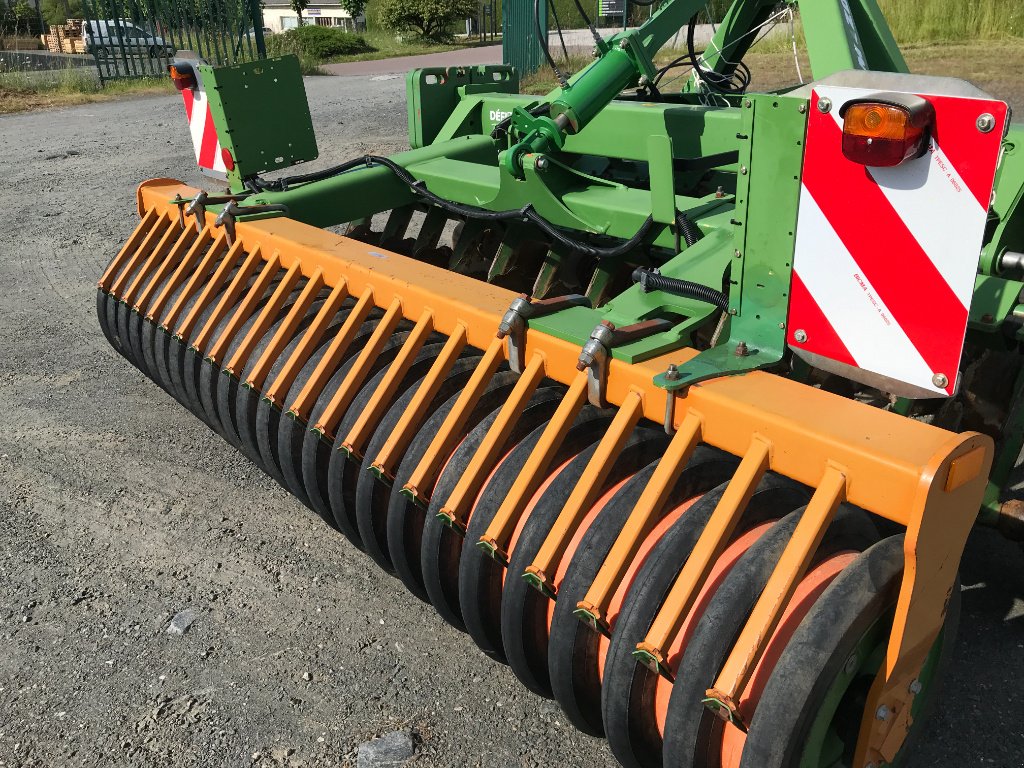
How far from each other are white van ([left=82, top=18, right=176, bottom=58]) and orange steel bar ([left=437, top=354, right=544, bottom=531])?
13.9m

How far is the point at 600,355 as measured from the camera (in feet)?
6.31

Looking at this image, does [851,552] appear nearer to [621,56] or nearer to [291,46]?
[621,56]

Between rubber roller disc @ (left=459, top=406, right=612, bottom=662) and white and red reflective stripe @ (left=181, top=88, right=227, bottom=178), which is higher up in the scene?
white and red reflective stripe @ (left=181, top=88, right=227, bottom=178)

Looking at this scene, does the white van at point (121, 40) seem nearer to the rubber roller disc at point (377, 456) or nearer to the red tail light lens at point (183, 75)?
the red tail light lens at point (183, 75)

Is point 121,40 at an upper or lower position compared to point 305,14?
lower

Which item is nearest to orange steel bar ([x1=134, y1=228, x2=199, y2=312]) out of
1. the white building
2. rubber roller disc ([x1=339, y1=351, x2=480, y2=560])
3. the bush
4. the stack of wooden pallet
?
rubber roller disc ([x1=339, y1=351, x2=480, y2=560])

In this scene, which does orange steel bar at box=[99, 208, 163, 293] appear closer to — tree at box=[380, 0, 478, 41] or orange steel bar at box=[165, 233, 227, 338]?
orange steel bar at box=[165, 233, 227, 338]

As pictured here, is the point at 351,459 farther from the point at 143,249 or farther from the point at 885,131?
the point at 143,249

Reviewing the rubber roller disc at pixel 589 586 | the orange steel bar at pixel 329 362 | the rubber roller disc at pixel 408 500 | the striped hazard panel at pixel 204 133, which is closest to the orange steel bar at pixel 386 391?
the rubber roller disc at pixel 408 500

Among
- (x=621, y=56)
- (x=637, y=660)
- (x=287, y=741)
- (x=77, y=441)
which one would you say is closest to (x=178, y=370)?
(x=77, y=441)

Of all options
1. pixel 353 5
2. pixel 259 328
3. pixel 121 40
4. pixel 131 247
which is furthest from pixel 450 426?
pixel 353 5

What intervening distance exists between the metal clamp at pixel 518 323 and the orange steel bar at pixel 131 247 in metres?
2.19

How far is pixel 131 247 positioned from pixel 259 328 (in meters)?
1.26

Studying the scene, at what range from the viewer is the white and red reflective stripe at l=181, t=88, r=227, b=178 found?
3883mm
